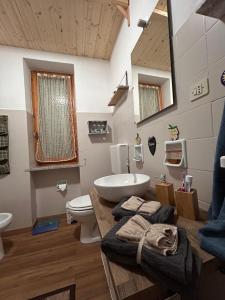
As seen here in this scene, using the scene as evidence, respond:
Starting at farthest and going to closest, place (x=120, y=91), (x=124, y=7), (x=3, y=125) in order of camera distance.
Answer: (x=3, y=125) → (x=120, y=91) → (x=124, y=7)

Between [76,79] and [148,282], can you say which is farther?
[76,79]

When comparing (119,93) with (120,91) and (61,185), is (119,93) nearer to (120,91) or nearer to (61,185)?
(120,91)

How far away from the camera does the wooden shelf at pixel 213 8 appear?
0.58 meters

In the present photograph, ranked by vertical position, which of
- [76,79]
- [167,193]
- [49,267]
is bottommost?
[49,267]

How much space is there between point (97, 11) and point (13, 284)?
2778 millimetres

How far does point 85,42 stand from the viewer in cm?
223

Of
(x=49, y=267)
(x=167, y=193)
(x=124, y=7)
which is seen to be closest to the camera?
(x=167, y=193)

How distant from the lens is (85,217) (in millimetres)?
1764

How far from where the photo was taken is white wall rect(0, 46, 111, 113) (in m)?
2.19

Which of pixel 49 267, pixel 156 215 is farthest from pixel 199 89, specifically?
pixel 49 267

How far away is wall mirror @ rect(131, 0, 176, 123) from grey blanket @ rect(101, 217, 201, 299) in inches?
33.6

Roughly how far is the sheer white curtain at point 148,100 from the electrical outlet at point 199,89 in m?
0.35

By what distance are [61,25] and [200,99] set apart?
1992mm

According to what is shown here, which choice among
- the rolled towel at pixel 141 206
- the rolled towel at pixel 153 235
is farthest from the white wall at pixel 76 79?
the rolled towel at pixel 153 235
